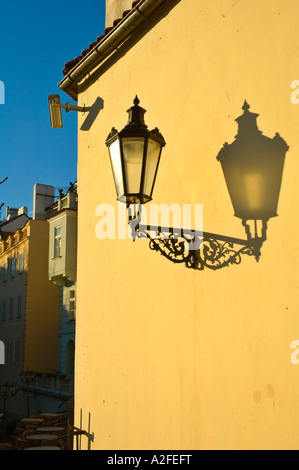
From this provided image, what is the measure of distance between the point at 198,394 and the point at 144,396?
0.86m

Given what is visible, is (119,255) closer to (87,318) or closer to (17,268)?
(87,318)

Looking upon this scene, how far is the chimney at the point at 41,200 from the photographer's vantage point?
37250 millimetres

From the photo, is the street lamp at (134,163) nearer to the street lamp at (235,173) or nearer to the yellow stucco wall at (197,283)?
the street lamp at (235,173)

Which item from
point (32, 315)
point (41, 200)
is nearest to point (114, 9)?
point (32, 315)

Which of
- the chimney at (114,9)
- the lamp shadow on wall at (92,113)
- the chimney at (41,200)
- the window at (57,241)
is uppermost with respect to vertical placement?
the chimney at (41,200)

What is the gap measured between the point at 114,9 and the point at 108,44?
109cm

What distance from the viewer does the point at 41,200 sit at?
3750cm

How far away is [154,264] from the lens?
509cm

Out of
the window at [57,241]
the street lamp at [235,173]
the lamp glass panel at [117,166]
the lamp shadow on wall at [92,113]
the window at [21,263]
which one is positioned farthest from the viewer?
the window at [21,263]

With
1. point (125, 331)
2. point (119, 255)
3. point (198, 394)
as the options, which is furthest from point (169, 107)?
point (198, 394)

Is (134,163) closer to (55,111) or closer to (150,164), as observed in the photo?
(150,164)

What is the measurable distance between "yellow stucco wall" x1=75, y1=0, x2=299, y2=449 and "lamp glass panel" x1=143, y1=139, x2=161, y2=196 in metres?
0.53

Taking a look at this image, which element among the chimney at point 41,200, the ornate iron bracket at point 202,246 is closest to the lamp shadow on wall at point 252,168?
the ornate iron bracket at point 202,246

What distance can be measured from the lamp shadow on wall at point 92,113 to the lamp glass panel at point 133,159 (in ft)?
8.17
